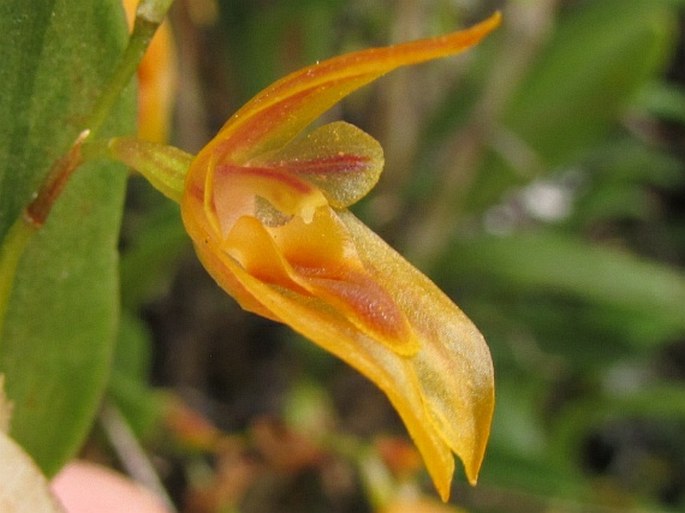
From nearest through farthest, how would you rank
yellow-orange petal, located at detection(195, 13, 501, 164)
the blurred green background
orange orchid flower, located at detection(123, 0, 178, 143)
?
yellow-orange petal, located at detection(195, 13, 501, 164)
orange orchid flower, located at detection(123, 0, 178, 143)
the blurred green background

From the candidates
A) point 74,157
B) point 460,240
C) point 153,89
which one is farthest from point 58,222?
point 460,240

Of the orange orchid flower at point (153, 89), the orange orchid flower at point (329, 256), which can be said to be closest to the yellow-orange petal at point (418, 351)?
the orange orchid flower at point (329, 256)

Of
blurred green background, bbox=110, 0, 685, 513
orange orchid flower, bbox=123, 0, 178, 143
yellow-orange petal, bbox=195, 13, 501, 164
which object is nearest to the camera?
yellow-orange petal, bbox=195, 13, 501, 164

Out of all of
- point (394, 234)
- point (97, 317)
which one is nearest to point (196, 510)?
point (394, 234)

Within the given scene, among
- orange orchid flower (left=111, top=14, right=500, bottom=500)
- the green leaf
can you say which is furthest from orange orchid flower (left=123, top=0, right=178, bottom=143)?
orange orchid flower (left=111, top=14, right=500, bottom=500)

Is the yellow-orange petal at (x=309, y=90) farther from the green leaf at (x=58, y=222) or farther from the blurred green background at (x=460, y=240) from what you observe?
the blurred green background at (x=460, y=240)

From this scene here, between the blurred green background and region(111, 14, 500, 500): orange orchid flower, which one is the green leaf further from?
the blurred green background

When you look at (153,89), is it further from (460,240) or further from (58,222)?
(460,240)
